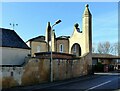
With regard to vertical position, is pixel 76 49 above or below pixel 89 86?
above

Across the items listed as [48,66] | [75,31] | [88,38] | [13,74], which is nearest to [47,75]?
[48,66]

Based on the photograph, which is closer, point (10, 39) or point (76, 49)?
point (10, 39)

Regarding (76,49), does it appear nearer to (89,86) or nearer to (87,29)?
(87,29)

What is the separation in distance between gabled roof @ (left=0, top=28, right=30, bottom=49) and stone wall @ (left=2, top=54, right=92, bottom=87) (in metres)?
6.83

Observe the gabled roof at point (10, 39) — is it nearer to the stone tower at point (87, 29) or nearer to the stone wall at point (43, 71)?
the stone wall at point (43, 71)

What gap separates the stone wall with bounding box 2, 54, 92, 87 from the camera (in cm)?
2397

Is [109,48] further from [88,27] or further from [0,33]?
[0,33]

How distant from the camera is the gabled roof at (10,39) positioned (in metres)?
32.5

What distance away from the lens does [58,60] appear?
29969mm

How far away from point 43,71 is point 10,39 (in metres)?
9.15

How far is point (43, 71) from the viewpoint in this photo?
1081 inches

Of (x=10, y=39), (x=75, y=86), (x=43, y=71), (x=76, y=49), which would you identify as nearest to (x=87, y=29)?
(x=76, y=49)

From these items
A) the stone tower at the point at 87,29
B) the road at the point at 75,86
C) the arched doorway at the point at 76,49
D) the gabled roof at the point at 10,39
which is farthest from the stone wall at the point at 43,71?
the arched doorway at the point at 76,49

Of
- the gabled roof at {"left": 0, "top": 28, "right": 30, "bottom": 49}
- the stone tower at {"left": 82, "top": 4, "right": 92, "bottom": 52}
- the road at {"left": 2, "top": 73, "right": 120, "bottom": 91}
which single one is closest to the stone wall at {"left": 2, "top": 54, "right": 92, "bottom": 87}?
the road at {"left": 2, "top": 73, "right": 120, "bottom": 91}
